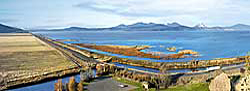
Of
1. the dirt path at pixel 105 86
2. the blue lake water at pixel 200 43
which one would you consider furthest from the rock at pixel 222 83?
the blue lake water at pixel 200 43

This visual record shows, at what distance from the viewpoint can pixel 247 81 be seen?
854 cm

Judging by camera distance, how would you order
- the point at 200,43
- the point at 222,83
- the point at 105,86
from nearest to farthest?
the point at 222,83 → the point at 105,86 → the point at 200,43

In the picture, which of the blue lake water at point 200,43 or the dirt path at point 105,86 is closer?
the dirt path at point 105,86

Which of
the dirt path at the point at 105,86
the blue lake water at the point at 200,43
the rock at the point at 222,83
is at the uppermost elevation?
the rock at the point at 222,83

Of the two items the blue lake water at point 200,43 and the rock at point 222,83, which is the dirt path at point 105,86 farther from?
the blue lake water at point 200,43

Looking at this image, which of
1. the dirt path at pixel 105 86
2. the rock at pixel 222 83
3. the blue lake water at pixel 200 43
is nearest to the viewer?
the rock at pixel 222 83

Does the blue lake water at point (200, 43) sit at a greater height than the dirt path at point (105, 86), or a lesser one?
lesser

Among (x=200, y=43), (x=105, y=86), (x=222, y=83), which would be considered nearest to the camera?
(x=222, y=83)

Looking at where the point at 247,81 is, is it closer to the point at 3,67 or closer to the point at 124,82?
the point at 124,82

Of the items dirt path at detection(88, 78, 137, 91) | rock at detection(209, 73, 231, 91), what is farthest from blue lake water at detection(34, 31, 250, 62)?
rock at detection(209, 73, 231, 91)

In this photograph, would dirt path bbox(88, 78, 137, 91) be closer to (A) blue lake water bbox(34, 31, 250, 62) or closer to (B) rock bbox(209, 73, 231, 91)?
(B) rock bbox(209, 73, 231, 91)

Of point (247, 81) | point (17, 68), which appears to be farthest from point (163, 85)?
point (17, 68)

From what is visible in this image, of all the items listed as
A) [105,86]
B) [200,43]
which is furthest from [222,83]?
[200,43]

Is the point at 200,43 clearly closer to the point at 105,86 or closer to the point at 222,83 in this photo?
the point at 105,86
